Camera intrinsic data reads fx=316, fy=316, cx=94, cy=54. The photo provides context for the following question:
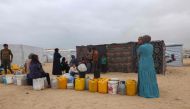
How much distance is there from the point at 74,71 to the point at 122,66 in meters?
6.51

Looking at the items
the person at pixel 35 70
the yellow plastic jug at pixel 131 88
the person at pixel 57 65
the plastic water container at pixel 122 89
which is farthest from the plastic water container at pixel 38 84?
the person at pixel 57 65

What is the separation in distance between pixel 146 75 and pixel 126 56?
9324 millimetres

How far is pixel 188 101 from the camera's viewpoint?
8359mm

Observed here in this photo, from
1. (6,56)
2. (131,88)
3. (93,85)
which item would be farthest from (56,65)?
(131,88)

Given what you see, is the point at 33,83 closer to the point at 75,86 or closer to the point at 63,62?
the point at 75,86

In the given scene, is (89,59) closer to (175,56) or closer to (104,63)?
(104,63)

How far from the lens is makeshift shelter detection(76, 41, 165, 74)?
56.7 feet

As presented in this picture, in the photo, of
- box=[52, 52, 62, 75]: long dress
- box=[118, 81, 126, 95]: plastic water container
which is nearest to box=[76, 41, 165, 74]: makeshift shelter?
box=[52, 52, 62, 75]: long dress

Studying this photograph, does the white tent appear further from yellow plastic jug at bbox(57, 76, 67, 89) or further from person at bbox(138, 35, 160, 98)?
person at bbox(138, 35, 160, 98)

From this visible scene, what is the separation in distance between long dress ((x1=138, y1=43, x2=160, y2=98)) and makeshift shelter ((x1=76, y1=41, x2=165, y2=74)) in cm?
822

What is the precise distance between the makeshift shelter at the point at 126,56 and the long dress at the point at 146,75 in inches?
324

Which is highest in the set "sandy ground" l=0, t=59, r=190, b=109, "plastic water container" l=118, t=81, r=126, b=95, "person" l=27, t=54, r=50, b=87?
"person" l=27, t=54, r=50, b=87

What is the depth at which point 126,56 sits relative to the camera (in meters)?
18.4

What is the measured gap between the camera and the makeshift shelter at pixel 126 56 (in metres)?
17.3
